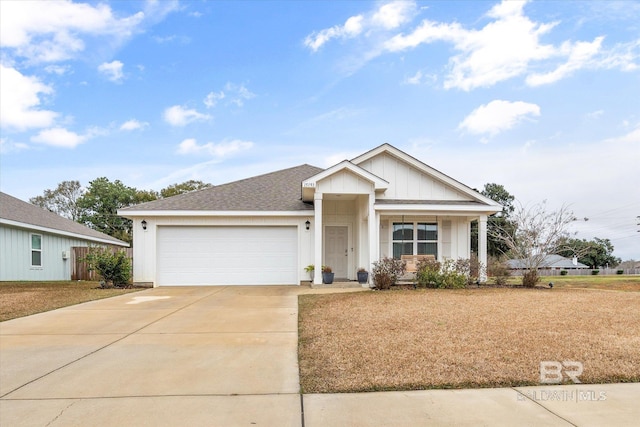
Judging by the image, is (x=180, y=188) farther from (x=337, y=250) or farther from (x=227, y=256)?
(x=337, y=250)

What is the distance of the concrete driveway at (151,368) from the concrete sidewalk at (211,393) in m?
0.01

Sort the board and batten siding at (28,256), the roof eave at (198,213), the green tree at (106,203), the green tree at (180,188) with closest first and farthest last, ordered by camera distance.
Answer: the roof eave at (198,213)
the board and batten siding at (28,256)
the green tree at (180,188)
the green tree at (106,203)

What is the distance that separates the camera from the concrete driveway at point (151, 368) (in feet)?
11.9

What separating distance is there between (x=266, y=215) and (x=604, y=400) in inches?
483

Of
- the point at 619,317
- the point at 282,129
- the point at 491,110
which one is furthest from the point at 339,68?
the point at 619,317

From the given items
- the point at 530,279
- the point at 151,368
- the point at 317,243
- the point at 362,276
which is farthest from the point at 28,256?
the point at 530,279

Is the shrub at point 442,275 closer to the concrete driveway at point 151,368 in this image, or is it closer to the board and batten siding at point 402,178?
the board and batten siding at point 402,178

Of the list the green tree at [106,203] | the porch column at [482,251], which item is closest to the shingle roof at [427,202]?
the porch column at [482,251]

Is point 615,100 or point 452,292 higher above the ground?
point 615,100

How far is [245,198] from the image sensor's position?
16094 mm

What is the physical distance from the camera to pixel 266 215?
15156 millimetres

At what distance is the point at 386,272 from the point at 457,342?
24.7 ft

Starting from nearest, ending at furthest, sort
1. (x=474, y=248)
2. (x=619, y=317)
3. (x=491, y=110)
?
(x=619, y=317)
(x=491, y=110)
(x=474, y=248)

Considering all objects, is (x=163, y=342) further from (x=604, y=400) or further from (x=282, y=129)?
(x=282, y=129)
